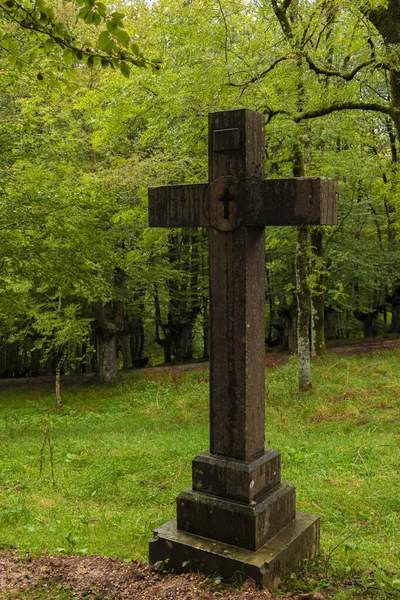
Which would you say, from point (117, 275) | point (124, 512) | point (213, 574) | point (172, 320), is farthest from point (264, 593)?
point (172, 320)

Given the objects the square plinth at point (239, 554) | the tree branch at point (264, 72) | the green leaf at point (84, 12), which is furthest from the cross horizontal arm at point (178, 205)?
the tree branch at point (264, 72)

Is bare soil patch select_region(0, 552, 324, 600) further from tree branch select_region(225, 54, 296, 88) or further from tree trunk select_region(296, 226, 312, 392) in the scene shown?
tree trunk select_region(296, 226, 312, 392)

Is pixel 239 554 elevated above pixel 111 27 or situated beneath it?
situated beneath

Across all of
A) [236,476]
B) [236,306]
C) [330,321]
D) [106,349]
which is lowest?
[106,349]

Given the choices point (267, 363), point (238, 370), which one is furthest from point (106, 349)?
point (238, 370)

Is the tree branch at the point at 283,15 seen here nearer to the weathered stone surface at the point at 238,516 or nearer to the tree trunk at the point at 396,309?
the weathered stone surface at the point at 238,516

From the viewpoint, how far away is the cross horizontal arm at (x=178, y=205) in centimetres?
442

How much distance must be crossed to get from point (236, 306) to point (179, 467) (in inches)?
179

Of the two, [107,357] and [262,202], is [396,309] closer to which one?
[107,357]

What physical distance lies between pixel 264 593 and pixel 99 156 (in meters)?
17.5

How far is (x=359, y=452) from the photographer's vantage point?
8094 millimetres

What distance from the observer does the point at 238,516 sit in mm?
4082

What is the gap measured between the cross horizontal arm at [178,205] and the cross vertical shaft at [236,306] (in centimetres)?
17

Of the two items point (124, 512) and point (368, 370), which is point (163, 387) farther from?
point (124, 512)
